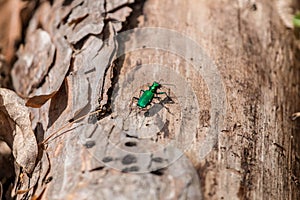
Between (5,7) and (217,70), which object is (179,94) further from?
(5,7)

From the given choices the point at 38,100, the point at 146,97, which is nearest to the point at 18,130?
the point at 38,100

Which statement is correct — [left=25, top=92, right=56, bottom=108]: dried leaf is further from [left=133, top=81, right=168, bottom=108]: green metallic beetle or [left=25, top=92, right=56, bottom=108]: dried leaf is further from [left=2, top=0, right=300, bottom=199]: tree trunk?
[left=133, top=81, right=168, bottom=108]: green metallic beetle

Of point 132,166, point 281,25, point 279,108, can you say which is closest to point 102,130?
point 132,166

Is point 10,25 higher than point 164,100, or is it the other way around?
point 10,25

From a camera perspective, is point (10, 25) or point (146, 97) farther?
point (10, 25)

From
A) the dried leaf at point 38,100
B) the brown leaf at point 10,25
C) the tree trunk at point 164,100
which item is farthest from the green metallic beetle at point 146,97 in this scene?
the brown leaf at point 10,25

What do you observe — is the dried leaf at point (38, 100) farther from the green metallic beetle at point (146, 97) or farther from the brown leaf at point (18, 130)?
the green metallic beetle at point (146, 97)

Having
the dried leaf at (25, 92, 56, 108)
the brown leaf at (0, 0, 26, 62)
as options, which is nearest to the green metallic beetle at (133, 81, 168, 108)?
the dried leaf at (25, 92, 56, 108)

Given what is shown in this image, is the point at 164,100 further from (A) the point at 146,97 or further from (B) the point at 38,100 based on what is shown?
(B) the point at 38,100
